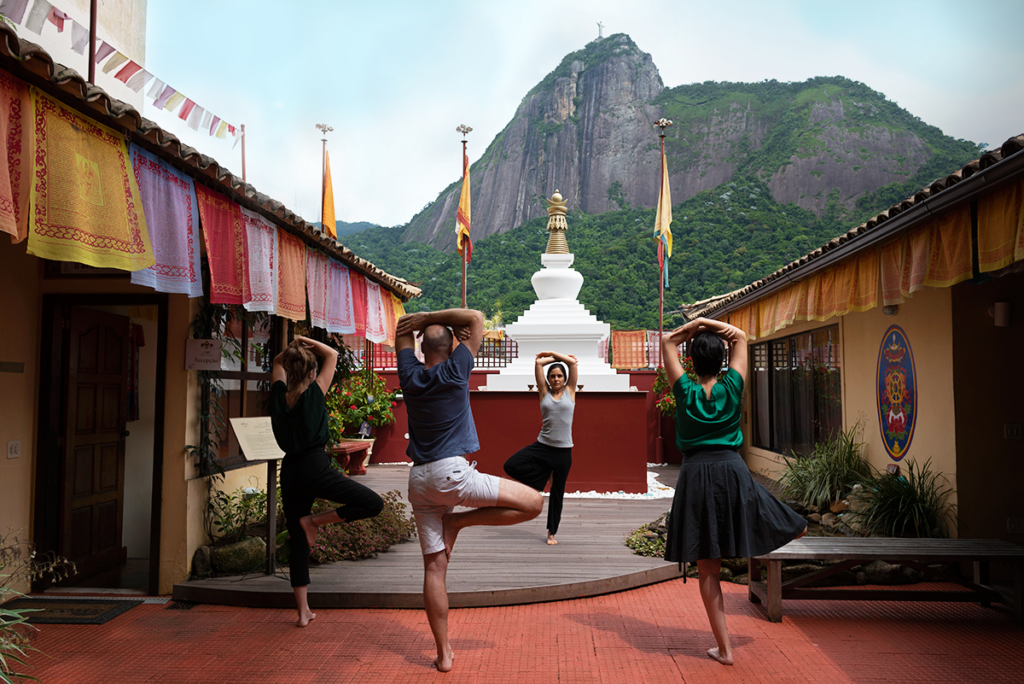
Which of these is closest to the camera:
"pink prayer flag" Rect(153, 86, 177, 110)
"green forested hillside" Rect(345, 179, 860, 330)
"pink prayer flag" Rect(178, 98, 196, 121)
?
"pink prayer flag" Rect(153, 86, 177, 110)

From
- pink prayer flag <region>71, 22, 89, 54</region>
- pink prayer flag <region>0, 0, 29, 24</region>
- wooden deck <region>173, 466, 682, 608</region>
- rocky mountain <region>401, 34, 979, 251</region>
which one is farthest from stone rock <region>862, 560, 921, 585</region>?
rocky mountain <region>401, 34, 979, 251</region>

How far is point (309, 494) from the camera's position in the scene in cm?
439

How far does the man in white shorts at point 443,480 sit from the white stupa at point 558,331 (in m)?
6.55

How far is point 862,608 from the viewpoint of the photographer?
4.95m

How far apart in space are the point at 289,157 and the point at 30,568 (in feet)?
220

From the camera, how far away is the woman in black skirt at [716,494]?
3650 millimetres

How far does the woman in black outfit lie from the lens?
4352 millimetres

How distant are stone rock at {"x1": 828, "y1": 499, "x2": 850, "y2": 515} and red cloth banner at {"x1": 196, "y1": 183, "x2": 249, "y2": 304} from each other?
19.7ft

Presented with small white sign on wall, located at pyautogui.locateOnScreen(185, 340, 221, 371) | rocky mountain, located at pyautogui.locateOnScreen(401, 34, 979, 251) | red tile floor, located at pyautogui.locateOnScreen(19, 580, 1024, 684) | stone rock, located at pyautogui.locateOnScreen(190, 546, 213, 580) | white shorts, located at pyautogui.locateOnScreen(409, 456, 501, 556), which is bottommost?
red tile floor, located at pyautogui.locateOnScreen(19, 580, 1024, 684)

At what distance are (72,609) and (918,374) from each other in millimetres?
7455

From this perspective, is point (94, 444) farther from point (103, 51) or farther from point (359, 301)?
point (103, 51)

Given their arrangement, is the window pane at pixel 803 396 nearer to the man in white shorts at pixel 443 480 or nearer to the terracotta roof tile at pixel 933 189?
the terracotta roof tile at pixel 933 189

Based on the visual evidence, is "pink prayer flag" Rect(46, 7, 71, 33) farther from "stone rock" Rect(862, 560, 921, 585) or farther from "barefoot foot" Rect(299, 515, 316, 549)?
"stone rock" Rect(862, 560, 921, 585)

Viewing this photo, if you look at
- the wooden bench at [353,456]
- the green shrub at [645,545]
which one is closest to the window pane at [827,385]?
the green shrub at [645,545]
